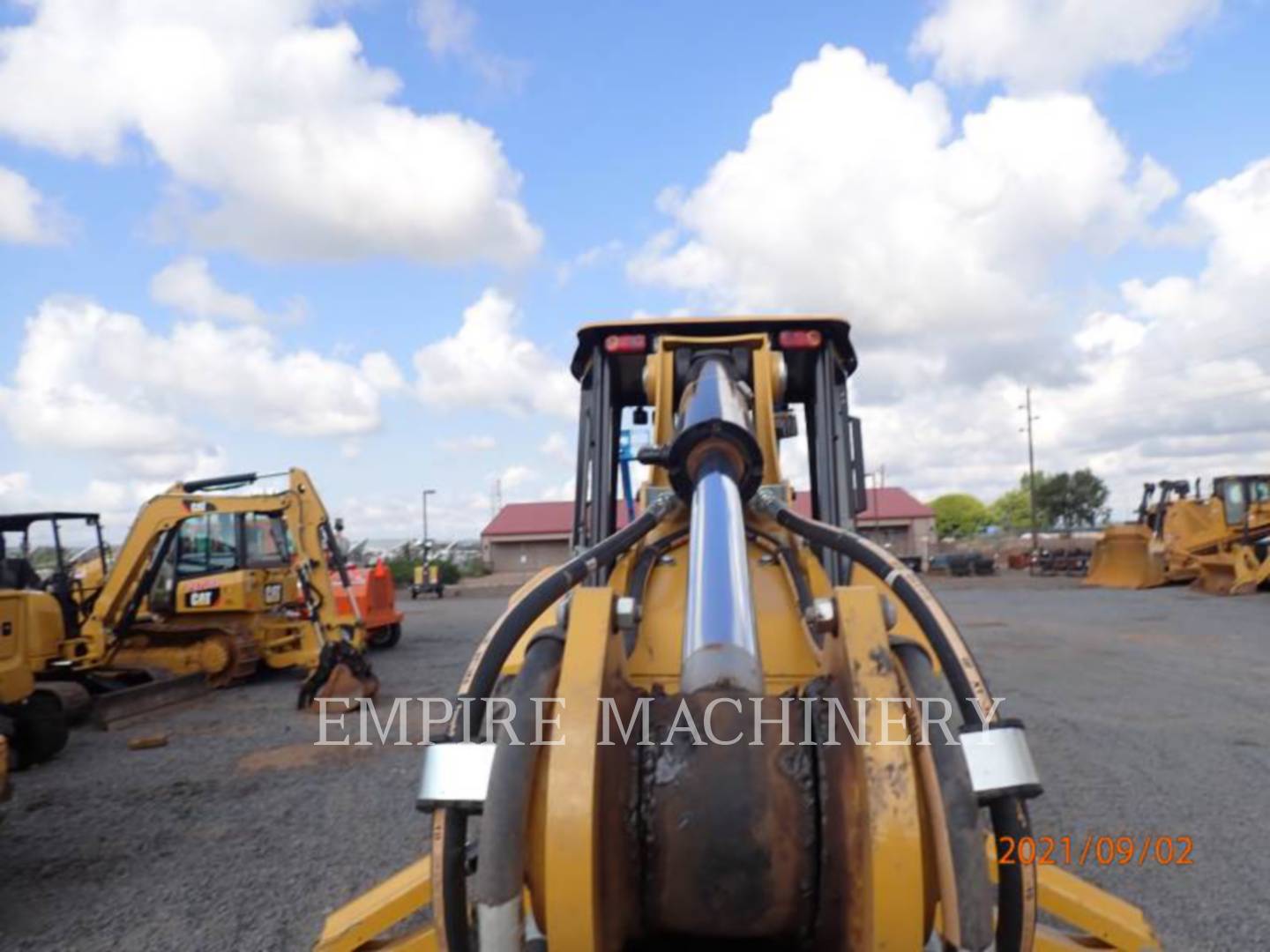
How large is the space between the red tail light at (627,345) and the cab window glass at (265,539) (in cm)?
860

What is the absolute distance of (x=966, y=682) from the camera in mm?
2070

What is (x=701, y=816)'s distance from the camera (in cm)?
189

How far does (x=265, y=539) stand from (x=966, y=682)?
1074cm

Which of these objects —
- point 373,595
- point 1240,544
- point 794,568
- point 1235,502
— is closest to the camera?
point 794,568

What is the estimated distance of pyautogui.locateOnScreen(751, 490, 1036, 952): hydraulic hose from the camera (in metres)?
1.90

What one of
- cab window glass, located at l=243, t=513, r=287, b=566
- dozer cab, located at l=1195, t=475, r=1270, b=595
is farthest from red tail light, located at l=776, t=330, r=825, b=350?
dozer cab, located at l=1195, t=475, r=1270, b=595

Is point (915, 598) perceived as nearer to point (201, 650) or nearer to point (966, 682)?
point (966, 682)

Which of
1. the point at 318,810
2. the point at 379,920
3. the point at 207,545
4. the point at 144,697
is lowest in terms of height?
the point at 318,810

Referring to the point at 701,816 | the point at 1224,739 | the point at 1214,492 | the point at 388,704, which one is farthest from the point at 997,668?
the point at 1214,492

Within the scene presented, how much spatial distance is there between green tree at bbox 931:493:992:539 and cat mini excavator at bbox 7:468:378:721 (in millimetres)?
77950

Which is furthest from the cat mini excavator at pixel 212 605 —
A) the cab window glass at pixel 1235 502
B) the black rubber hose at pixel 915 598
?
the cab window glass at pixel 1235 502

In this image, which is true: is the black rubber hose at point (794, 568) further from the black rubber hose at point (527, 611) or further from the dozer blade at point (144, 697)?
the dozer blade at point (144, 697)

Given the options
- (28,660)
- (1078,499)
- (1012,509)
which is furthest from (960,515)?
(28,660)

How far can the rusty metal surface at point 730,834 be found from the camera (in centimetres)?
188
